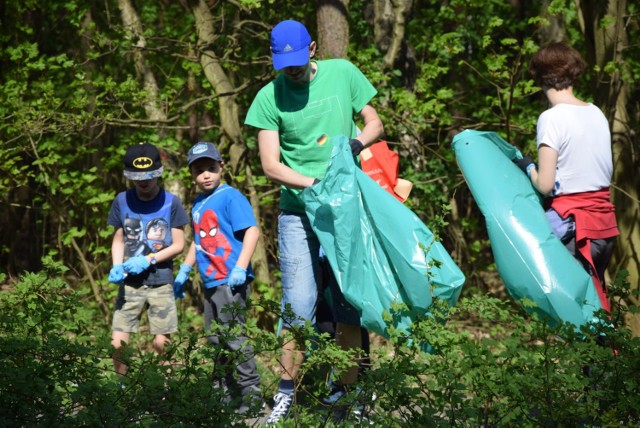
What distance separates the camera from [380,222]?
4.64m

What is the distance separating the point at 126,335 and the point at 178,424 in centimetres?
256

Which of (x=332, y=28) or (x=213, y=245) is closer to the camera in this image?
(x=213, y=245)

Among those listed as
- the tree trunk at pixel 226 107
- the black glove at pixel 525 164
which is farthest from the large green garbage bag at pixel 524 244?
the tree trunk at pixel 226 107

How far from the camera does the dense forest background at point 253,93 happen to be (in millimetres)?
6871

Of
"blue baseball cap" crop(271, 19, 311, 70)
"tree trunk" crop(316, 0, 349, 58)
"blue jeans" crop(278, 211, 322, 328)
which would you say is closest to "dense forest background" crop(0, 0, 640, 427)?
"tree trunk" crop(316, 0, 349, 58)

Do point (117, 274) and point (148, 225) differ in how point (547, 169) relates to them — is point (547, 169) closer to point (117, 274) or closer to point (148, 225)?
point (148, 225)

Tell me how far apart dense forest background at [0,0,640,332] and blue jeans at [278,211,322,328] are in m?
1.74

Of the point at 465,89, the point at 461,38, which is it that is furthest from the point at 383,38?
the point at 465,89

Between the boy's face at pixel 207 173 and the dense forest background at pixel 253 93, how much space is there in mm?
1473

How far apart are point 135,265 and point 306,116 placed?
1.47 meters

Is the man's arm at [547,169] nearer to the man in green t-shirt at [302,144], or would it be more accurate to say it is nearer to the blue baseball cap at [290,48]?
the man in green t-shirt at [302,144]

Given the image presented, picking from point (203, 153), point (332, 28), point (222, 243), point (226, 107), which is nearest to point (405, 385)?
point (222, 243)

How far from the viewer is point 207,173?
18.1 feet

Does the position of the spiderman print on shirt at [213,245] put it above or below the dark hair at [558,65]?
below
